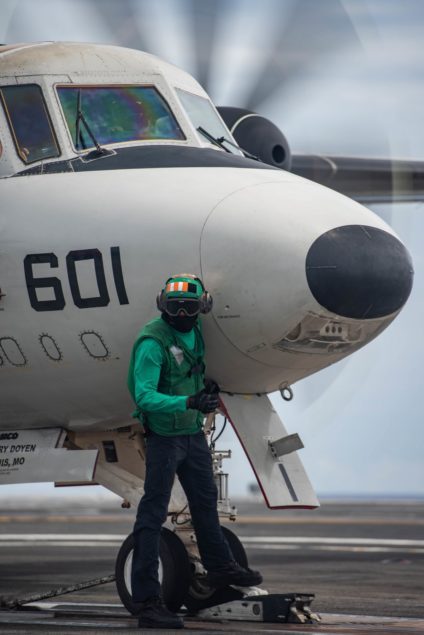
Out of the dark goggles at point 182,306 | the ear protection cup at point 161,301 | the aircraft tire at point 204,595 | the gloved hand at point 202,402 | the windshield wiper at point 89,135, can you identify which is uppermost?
the windshield wiper at point 89,135

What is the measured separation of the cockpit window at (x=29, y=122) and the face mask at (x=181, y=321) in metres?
1.87

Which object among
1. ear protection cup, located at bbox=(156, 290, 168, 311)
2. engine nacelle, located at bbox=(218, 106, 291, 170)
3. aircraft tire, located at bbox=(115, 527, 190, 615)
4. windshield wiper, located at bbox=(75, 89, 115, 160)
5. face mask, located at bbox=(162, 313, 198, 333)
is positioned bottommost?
aircraft tire, located at bbox=(115, 527, 190, 615)

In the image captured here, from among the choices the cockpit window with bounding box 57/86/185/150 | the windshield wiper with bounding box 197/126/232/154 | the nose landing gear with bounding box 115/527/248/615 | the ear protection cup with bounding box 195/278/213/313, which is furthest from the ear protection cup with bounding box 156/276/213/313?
the windshield wiper with bounding box 197/126/232/154

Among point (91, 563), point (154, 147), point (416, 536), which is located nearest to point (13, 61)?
point (154, 147)

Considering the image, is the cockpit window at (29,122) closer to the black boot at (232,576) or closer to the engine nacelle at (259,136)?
the black boot at (232,576)

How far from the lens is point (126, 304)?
370 inches

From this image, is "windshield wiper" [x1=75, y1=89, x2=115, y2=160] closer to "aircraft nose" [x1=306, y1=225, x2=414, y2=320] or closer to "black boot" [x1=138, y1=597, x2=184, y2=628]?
"aircraft nose" [x1=306, y1=225, x2=414, y2=320]

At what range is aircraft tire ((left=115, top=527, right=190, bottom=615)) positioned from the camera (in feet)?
31.3

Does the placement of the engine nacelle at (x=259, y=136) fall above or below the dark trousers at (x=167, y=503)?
above

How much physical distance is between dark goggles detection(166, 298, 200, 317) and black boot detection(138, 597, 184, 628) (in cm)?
188

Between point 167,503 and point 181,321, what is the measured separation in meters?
1.22

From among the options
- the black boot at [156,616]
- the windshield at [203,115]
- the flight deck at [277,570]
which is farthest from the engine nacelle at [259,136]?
the black boot at [156,616]

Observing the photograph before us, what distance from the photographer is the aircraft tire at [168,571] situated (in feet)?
31.3

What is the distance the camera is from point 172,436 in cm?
897
